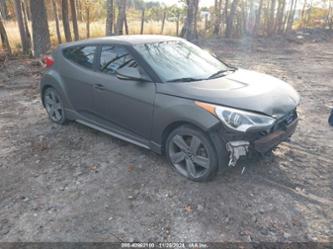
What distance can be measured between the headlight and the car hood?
6 cm

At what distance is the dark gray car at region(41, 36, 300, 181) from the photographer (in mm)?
3162

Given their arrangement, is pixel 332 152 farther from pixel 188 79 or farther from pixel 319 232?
pixel 188 79

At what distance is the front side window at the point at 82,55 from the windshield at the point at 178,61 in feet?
2.84

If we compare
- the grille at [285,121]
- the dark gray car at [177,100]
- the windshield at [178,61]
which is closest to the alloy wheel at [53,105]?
the dark gray car at [177,100]

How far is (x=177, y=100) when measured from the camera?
337 centimetres

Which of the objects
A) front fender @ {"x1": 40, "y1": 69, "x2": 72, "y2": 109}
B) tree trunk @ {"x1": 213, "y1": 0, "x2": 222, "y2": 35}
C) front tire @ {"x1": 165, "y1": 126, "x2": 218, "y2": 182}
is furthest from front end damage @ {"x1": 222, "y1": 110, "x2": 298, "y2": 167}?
tree trunk @ {"x1": 213, "y1": 0, "x2": 222, "y2": 35}

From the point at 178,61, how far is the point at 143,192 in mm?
1775

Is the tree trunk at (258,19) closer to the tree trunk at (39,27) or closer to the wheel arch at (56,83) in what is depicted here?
the tree trunk at (39,27)

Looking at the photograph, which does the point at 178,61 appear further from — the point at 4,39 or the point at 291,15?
the point at 291,15

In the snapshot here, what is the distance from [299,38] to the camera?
19.2m

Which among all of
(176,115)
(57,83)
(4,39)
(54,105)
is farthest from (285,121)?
(4,39)

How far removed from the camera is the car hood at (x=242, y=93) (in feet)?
10.5

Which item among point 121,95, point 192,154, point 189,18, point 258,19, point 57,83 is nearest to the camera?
point 192,154

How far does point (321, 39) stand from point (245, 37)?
16.8 feet
